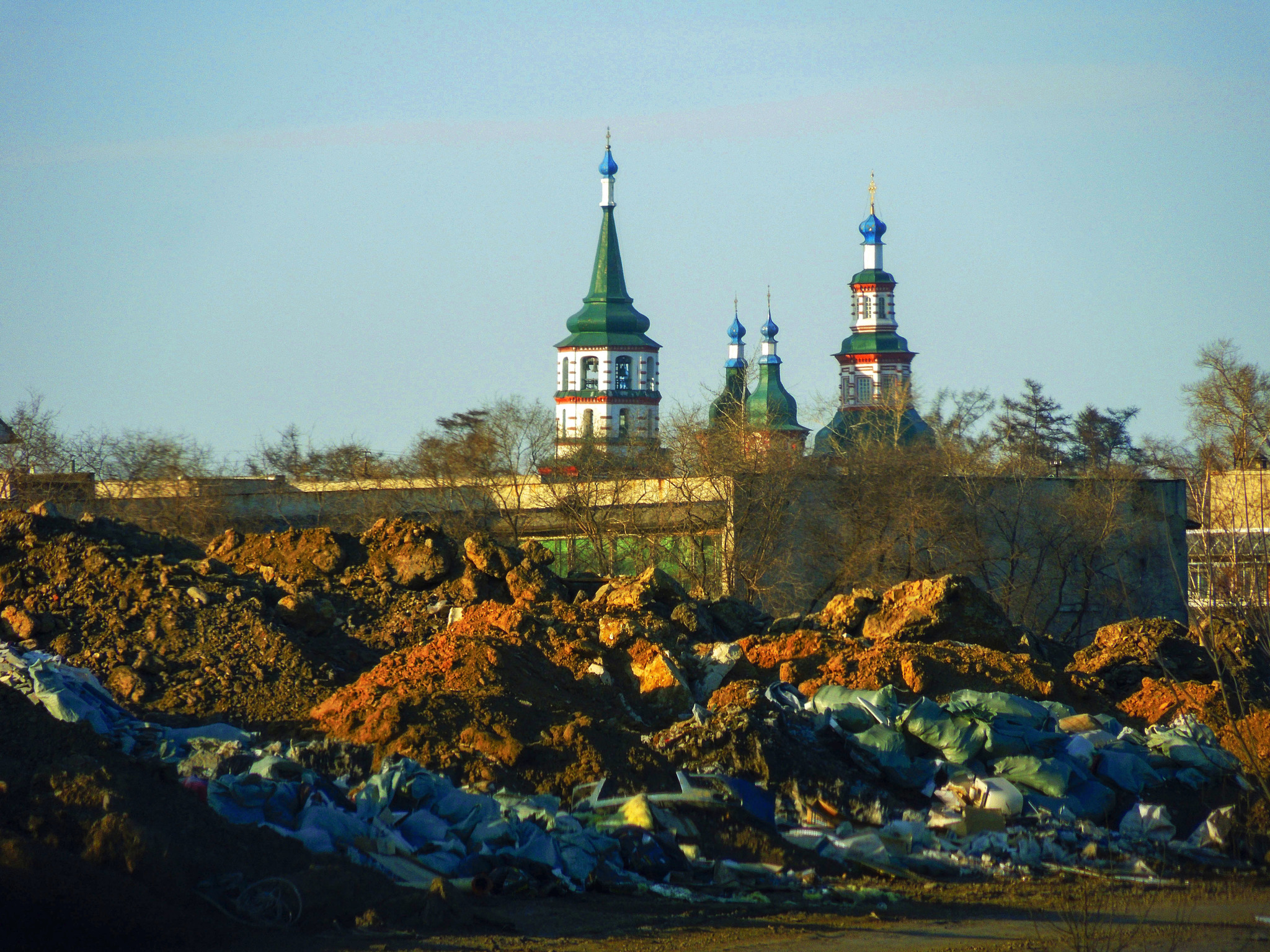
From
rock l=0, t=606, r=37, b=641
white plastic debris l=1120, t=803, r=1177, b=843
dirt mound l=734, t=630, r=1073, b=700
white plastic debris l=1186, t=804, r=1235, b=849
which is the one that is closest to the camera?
white plastic debris l=1186, t=804, r=1235, b=849

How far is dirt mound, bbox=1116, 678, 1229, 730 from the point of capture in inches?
488

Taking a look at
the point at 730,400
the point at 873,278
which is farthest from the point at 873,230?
the point at 730,400

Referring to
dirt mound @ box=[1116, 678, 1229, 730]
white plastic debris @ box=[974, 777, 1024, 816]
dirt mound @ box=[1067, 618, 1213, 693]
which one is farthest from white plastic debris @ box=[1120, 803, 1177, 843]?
dirt mound @ box=[1067, 618, 1213, 693]

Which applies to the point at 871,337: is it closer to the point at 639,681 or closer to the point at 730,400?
the point at 730,400

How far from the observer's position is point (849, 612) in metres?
15.5

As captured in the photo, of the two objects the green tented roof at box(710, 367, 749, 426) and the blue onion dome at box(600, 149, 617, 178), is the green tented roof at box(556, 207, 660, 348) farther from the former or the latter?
the green tented roof at box(710, 367, 749, 426)

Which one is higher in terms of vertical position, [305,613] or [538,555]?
[538,555]

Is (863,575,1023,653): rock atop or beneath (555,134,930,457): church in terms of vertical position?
beneath

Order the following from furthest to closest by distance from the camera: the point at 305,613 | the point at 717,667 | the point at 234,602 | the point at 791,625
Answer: the point at 791,625 → the point at 305,613 → the point at 234,602 → the point at 717,667

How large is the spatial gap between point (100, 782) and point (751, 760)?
4.32 m

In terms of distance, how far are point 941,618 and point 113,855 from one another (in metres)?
10.3

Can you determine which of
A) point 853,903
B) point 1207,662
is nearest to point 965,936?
point 853,903

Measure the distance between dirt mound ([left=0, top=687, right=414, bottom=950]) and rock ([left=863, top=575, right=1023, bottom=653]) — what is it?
8.72 m

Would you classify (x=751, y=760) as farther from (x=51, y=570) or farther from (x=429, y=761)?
(x=51, y=570)
